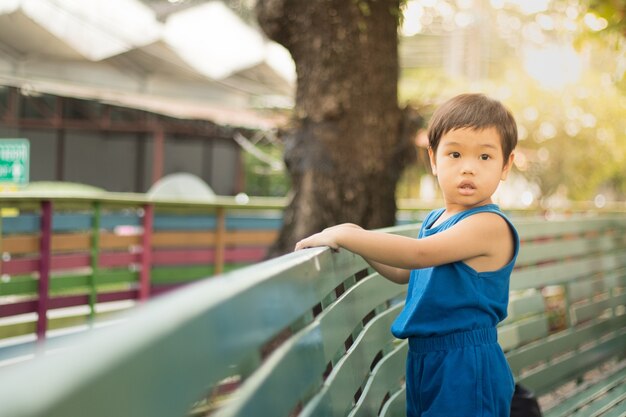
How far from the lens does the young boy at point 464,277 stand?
244 cm

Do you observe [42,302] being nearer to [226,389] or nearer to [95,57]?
[226,389]

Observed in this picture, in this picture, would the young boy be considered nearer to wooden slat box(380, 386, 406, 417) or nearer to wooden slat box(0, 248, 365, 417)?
wooden slat box(380, 386, 406, 417)

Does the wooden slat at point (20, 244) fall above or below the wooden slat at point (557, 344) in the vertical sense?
above

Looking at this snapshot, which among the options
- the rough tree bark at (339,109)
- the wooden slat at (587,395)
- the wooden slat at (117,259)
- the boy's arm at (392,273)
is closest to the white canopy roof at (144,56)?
the wooden slat at (117,259)

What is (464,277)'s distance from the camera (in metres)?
2.50

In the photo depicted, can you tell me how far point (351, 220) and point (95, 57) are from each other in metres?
13.3

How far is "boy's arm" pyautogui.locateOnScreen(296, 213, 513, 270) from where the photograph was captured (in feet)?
7.77

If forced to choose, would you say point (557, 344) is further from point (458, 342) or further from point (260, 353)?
point (260, 353)

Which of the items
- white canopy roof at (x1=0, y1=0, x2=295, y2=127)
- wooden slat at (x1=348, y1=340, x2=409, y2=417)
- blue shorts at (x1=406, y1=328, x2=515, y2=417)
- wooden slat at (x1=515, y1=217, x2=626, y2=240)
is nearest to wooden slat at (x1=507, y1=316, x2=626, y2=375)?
wooden slat at (x1=515, y1=217, x2=626, y2=240)

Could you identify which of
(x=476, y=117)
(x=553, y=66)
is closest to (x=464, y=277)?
(x=476, y=117)

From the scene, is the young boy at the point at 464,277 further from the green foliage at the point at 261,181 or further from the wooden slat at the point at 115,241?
the green foliage at the point at 261,181

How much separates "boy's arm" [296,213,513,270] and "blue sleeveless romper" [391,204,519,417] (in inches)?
1.6

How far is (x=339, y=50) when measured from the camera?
585cm

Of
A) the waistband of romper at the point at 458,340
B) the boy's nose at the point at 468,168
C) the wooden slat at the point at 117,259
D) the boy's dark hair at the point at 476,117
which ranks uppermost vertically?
the boy's dark hair at the point at 476,117
